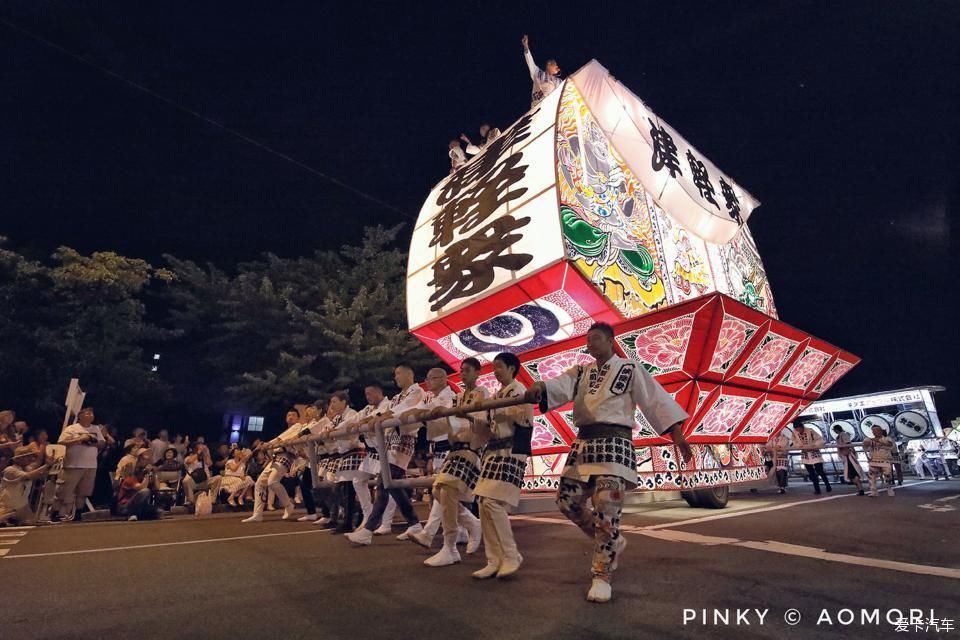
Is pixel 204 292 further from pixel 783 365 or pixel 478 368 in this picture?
pixel 783 365

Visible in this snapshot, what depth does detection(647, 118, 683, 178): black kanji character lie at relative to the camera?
7.63 m

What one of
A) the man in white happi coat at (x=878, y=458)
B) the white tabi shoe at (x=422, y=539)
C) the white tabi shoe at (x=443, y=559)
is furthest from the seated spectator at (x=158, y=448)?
the man in white happi coat at (x=878, y=458)

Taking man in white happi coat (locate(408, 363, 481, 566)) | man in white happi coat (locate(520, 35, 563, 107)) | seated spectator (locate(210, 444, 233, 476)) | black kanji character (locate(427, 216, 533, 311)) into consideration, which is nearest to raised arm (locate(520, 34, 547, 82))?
man in white happi coat (locate(520, 35, 563, 107))

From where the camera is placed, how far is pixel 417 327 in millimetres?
7875

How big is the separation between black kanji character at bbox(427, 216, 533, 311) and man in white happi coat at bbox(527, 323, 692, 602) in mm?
3273

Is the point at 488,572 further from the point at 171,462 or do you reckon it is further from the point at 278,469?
the point at 171,462

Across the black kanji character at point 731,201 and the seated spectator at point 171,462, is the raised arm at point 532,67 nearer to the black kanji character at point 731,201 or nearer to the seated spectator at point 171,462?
the black kanji character at point 731,201

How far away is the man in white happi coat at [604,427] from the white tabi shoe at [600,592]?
0.23 metres

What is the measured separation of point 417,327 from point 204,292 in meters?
9.43

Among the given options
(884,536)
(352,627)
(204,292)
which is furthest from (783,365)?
(204,292)

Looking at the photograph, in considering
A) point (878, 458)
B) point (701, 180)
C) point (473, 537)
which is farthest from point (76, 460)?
point (878, 458)

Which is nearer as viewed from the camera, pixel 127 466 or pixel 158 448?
pixel 127 466

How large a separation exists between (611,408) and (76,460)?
8462 millimetres

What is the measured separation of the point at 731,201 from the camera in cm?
888
